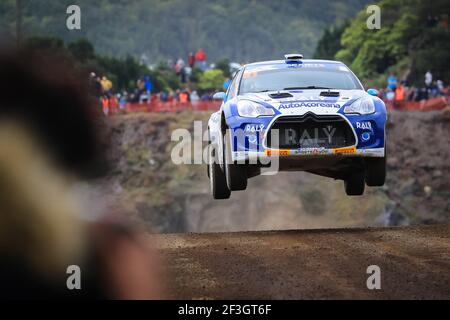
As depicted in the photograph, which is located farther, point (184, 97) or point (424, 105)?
point (184, 97)

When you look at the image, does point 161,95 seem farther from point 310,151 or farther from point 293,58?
point 310,151

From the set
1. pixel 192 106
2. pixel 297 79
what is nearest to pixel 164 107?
pixel 192 106

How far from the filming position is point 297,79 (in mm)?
10234

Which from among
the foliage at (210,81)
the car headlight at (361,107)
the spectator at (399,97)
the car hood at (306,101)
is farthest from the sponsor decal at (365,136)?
the foliage at (210,81)

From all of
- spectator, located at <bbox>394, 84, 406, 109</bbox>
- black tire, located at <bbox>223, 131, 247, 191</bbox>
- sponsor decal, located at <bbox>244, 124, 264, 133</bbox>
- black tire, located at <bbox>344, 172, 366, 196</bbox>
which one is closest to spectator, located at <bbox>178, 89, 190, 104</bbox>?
spectator, located at <bbox>394, 84, 406, 109</bbox>

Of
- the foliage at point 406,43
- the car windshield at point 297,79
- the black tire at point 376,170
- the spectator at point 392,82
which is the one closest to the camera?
the black tire at point 376,170

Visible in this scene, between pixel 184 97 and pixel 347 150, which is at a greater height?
pixel 347 150

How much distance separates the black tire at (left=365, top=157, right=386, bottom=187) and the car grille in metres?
0.62

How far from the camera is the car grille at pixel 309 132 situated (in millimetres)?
9109

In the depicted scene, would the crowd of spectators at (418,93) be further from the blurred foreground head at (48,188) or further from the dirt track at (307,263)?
the blurred foreground head at (48,188)

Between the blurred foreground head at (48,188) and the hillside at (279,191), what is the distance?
116 ft

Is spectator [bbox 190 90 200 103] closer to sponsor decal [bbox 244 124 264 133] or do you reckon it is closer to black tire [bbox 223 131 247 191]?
black tire [bbox 223 131 247 191]

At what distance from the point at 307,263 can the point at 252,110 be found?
2.40 m
